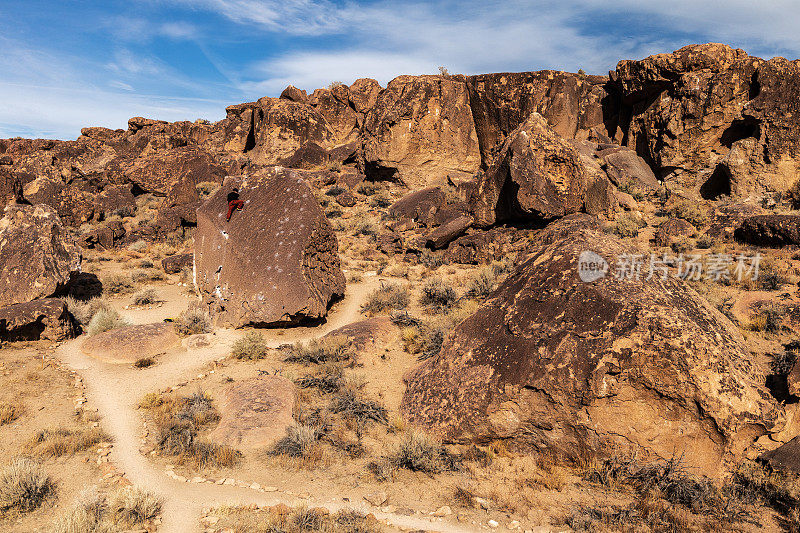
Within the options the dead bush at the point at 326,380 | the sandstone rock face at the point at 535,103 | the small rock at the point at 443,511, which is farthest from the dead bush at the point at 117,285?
the sandstone rock face at the point at 535,103

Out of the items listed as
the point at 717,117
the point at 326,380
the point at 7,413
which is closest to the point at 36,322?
the point at 7,413

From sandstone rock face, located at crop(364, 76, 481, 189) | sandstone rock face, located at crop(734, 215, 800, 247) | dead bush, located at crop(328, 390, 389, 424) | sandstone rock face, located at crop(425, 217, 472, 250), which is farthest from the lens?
sandstone rock face, located at crop(364, 76, 481, 189)

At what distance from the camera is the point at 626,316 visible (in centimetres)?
494

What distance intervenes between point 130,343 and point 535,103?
19876 millimetres

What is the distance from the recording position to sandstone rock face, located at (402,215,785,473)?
4527mm

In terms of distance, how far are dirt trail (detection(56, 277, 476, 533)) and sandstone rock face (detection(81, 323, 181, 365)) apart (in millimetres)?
198

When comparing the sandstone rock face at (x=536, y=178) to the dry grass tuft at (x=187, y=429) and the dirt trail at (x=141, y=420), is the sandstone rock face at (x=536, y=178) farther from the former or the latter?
the dry grass tuft at (x=187, y=429)

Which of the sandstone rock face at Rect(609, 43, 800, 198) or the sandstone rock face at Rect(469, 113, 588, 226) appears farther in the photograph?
the sandstone rock face at Rect(609, 43, 800, 198)

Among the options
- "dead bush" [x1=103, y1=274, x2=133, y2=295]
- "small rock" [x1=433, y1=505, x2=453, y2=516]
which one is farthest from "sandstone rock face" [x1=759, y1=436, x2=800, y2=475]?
"dead bush" [x1=103, y1=274, x2=133, y2=295]

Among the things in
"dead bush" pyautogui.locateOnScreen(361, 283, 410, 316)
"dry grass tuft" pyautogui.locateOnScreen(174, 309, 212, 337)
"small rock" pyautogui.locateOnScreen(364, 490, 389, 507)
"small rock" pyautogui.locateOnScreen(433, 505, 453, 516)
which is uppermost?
"dead bush" pyautogui.locateOnScreen(361, 283, 410, 316)

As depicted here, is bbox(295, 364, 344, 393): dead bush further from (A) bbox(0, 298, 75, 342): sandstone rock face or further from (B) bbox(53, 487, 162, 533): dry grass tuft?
(A) bbox(0, 298, 75, 342): sandstone rock face

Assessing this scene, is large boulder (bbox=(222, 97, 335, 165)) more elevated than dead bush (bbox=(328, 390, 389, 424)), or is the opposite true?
large boulder (bbox=(222, 97, 335, 165))

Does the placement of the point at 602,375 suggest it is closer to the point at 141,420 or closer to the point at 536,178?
the point at 141,420

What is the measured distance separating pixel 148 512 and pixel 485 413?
3.54m
